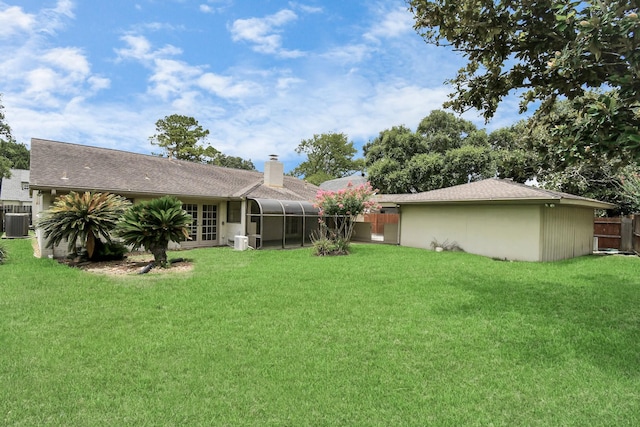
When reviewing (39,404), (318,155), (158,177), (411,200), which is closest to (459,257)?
(411,200)

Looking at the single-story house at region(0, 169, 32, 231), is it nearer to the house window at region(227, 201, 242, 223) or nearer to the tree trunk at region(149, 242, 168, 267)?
the house window at region(227, 201, 242, 223)

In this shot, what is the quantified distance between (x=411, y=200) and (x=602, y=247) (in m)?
9.56

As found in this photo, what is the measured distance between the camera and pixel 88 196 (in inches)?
406

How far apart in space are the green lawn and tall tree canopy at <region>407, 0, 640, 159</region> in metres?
2.75

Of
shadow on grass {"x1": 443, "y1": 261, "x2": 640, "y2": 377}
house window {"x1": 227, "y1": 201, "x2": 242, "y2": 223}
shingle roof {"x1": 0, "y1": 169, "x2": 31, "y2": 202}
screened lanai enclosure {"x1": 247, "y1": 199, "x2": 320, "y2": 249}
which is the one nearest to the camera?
Result: shadow on grass {"x1": 443, "y1": 261, "x2": 640, "y2": 377}

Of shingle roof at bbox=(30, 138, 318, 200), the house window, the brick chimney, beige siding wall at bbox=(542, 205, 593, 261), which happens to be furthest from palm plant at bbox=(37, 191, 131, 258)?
beige siding wall at bbox=(542, 205, 593, 261)

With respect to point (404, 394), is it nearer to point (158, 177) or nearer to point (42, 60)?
point (158, 177)

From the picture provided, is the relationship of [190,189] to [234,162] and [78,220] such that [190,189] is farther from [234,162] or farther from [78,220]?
[234,162]

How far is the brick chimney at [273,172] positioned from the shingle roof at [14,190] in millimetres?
27867

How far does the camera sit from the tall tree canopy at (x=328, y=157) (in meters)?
40.6

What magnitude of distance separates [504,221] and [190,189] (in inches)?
509

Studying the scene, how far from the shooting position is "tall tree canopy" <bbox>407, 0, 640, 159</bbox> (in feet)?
14.4

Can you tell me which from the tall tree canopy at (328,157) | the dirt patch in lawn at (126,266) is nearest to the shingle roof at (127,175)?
the dirt patch in lawn at (126,266)

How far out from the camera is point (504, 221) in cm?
1317
